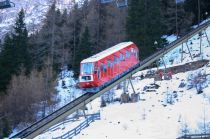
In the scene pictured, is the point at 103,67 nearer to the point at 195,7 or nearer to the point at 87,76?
the point at 87,76

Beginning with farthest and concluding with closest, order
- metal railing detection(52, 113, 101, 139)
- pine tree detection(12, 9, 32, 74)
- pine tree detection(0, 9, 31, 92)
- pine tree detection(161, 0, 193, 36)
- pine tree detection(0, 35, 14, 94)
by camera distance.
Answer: pine tree detection(161, 0, 193, 36) → pine tree detection(12, 9, 32, 74) → pine tree detection(0, 9, 31, 92) → pine tree detection(0, 35, 14, 94) → metal railing detection(52, 113, 101, 139)

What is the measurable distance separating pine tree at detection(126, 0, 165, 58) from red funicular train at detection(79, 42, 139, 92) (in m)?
18.1

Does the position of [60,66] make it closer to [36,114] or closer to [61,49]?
[61,49]

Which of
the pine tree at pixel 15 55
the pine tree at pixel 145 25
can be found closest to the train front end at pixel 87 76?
the pine tree at pixel 145 25

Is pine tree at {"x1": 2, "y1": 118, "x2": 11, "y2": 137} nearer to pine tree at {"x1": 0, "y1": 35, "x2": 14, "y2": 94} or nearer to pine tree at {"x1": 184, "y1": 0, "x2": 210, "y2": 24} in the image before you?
pine tree at {"x1": 0, "y1": 35, "x2": 14, "y2": 94}

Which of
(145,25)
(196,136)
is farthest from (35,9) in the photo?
(196,136)

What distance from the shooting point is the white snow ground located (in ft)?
110

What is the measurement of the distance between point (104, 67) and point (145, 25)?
27332 mm

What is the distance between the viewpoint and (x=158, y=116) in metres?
37.2

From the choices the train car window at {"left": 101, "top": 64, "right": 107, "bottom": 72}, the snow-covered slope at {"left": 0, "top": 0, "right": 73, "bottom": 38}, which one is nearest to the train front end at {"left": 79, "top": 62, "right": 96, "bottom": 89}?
the train car window at {"left": 101, "top": 64, "right": 107, "bottom": 72}

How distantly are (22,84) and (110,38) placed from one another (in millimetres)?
19889

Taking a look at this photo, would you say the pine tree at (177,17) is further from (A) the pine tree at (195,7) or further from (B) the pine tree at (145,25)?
(B) the pine tree at (145,25)

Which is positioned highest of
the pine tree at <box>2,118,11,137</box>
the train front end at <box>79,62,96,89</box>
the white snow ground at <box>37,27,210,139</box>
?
the train front end at <box>79,62,96,89</box>

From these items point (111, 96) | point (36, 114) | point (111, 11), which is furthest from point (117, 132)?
point (111, 11)
